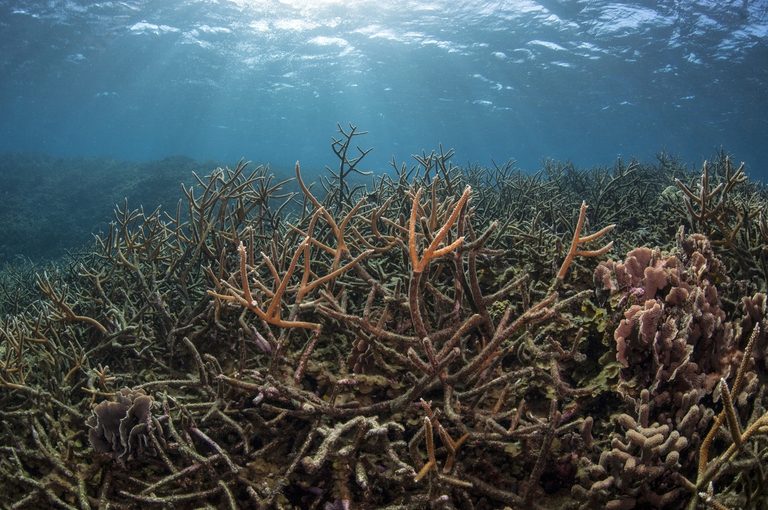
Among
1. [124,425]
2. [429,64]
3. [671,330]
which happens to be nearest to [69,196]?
Result: [124,425]

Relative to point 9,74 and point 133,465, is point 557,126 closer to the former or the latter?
point 133,465

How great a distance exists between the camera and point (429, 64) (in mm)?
28938

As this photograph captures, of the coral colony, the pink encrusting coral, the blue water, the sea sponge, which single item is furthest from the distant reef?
the pink encrusting coral

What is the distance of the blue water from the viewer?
781 inches

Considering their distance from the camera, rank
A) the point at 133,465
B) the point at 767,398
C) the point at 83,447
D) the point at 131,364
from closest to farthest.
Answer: the point at 767,398, the point at 133,465, the point at 83,447, the point at 131,364

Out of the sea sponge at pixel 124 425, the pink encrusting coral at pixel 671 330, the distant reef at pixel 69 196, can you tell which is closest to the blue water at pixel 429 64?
the distant reef at pixel 69 196

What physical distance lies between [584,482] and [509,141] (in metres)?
65.4

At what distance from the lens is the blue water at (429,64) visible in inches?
781

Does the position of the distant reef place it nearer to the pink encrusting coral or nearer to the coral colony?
the coral colony

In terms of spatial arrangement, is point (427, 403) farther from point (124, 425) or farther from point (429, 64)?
point (429, 64)

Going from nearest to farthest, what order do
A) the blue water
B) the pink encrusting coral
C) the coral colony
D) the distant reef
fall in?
the coral colony → the pink encrusting coral → the distant reef → the blue water

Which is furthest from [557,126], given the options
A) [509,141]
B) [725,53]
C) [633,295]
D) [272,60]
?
[633,295]

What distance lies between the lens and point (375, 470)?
1.76 metres

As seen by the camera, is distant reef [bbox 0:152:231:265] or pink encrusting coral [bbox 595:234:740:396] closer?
pink encrusting coral [bbox 595:234:740:396]
